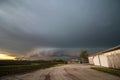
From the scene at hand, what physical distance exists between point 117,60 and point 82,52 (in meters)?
79.2

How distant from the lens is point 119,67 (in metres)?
23.3

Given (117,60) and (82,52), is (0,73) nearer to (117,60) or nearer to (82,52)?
(117,60)

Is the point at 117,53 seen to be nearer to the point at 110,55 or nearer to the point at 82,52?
the point at 110,55

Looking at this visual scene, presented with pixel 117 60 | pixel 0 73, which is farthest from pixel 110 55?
pixel 0 73

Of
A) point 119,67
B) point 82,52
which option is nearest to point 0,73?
point 119,67

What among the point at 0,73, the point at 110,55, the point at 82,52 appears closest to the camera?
the point at 0,73

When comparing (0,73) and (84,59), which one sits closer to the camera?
(0,73)

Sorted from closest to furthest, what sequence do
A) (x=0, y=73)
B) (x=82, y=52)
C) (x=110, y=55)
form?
(x=0, y=73), (x=110, y=55), (x=82, y=52)

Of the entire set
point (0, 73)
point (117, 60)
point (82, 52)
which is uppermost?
point (82, 52)

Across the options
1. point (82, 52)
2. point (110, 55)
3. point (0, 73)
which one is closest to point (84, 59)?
point (82, 52)

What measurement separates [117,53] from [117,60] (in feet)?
4.86

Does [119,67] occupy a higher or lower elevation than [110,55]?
lower

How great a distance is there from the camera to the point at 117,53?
23.7 metres

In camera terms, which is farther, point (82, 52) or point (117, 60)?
point (82, 52)
